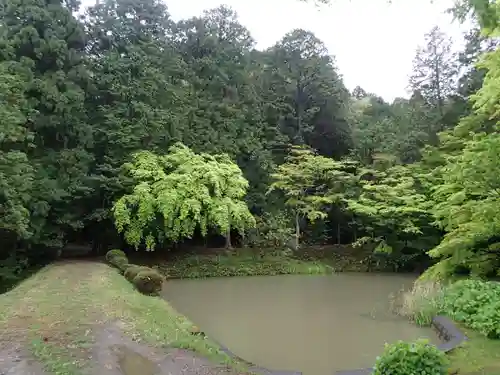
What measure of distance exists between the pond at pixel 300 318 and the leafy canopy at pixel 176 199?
1822mm

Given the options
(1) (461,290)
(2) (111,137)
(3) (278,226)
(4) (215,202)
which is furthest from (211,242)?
(1) (461,290)

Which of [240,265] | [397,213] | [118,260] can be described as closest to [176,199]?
[118,260]

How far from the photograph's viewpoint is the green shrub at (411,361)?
4.27 metres

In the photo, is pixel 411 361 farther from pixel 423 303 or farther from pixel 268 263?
pixel 268 263

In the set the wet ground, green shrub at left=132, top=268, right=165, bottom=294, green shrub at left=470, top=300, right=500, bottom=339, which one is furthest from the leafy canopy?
green shrub at left=470, top=300, right=500, bottom=339

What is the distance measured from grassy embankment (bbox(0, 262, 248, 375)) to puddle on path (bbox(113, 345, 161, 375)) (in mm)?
364

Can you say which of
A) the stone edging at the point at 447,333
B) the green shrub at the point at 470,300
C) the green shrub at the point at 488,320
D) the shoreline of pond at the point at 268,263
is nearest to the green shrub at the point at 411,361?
the stone edging at the point at 447,333

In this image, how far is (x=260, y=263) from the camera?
17.4 m

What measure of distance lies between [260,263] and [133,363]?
11897 mm

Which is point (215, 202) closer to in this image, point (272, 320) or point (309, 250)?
point (309, 250)

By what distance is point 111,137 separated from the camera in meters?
16.8

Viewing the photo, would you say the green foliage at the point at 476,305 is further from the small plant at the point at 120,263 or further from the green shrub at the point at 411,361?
the small plant at the point at 120,263

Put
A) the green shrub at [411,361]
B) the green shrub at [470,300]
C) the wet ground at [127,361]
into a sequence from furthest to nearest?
the green shrub at [470,300] → the wet ground at [127,361] → the green shrub at [411,361]

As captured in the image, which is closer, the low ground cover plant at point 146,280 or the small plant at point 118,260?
the low ground cover plant at point 146,280
